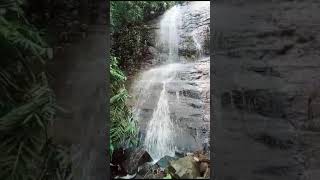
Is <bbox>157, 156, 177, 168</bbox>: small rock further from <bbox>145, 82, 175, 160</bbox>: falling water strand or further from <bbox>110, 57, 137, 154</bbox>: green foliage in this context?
<bbox>110, 57, 137, 154</bbox>: green foliage

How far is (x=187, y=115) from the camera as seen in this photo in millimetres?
2879

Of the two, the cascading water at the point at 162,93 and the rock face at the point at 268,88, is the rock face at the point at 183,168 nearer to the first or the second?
the cascading water at the point at 162,93

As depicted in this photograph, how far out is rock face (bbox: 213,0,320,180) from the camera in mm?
2074

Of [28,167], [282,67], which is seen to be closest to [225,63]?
[282,67]

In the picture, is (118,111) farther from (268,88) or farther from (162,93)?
(268,88)

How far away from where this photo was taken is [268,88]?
84.8 inches

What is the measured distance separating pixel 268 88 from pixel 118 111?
3.24 ft

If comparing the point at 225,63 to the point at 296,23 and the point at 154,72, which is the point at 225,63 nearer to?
the point at 296,23

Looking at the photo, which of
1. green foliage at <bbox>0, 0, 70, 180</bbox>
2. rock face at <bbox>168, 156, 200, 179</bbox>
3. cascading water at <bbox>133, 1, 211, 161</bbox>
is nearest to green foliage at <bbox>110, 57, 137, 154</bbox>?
cascading water at <bbox>133, 1, 211, 161</bbox>

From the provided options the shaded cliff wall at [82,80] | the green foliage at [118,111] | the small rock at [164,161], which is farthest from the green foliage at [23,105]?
the small rock at [164,161]

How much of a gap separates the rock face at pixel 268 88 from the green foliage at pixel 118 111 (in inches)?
25.6

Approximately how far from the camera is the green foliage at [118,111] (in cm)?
266

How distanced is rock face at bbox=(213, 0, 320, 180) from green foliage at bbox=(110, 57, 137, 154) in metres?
0.65

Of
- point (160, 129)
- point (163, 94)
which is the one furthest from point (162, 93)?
point (160, 129)
